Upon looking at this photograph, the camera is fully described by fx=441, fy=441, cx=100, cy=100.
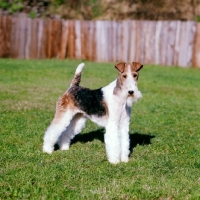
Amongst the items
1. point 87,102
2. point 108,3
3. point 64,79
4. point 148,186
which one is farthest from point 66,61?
point 148,186

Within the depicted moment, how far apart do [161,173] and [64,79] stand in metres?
9.94

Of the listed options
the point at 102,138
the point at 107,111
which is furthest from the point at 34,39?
the point at 107,111

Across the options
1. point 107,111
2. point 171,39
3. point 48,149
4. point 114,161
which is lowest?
point 171,39

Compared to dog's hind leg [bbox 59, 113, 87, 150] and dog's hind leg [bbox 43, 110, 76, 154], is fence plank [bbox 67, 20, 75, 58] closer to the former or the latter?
dog's hind leg [bbox 59, 113, 87, 150]

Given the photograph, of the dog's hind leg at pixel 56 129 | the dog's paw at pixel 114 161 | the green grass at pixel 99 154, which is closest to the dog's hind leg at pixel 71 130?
the green grass at pixel 99 154

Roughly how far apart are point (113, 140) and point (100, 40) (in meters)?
15.0

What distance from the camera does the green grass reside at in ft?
17.7

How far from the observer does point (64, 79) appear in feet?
51.4

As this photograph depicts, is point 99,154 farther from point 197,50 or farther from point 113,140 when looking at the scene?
point 197,50

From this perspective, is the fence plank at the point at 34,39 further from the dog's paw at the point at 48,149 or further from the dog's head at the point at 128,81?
the dog's head at the point at 128,81

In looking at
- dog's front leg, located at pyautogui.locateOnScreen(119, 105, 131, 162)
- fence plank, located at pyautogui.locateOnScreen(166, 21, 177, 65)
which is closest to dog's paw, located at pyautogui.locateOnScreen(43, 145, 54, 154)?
dog's front leg, located at pyautogui.locateOnScreen(119, 105, 131, 162)

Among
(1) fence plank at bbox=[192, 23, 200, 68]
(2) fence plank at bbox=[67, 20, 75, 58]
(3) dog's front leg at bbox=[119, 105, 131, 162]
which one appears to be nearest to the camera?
(3) dog's front leg at bbox=[119, 105, 131, 162]

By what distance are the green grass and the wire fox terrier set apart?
25 cm

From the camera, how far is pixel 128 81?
19.7ft
